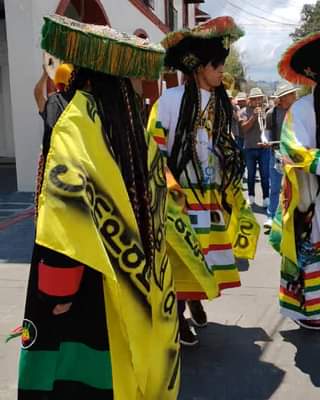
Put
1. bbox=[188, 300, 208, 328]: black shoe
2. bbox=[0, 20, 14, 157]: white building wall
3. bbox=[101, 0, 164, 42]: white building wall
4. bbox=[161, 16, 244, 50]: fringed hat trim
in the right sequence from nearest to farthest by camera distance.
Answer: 1. bbox=[161, 16, 244, 50]: fringed hat trim
2. bbox=[188, 300, 208, 328]: black shoe
3. bbox=[101, 0, 164, 42]: white building wall
4. bbox=[0, 20, 14, 157]: white building wall

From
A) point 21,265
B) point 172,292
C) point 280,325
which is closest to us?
point 172,292

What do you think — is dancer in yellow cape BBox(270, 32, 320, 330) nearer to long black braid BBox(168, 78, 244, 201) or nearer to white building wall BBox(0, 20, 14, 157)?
long black braid BBox(168, 78, 244, 201)

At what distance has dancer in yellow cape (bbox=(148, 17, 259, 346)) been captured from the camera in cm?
359

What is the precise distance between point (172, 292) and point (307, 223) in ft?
4.87

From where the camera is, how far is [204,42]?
3.58 meters

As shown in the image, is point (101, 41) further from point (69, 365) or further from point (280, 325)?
point (280, 325)

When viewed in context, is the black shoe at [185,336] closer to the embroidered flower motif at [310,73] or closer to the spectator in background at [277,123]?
the embroidered flower motif at [310,73]

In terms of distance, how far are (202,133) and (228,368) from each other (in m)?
1.37

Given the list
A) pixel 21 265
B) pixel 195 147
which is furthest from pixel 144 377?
pixel 21 265

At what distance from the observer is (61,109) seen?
2105 mm

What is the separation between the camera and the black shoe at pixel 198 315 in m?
3.88

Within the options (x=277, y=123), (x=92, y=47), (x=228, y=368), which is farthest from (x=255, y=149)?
(x=92, y=47)

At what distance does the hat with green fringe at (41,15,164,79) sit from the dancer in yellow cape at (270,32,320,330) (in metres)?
1.61

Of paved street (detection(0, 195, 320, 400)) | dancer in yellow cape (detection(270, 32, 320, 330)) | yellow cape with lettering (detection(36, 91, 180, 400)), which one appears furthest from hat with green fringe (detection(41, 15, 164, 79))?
paved street (detection(0, 195, 320, 400))
